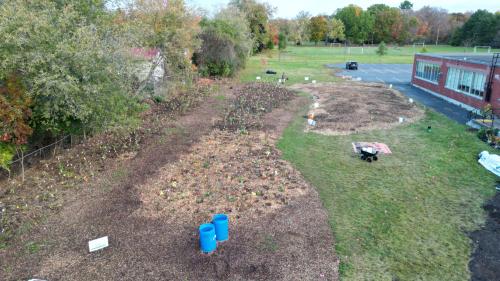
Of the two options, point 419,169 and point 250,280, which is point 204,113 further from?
point 250,280

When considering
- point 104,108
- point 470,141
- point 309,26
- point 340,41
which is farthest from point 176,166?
point 340,41

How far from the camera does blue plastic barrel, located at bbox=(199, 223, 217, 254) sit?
7.33 metres

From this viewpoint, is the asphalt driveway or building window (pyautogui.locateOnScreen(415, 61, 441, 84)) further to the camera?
building window (pyautogui.locateOnScreen(415, 61, 441, 84))

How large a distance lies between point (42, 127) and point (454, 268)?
1198cm

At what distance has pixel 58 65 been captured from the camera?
962 centimetres

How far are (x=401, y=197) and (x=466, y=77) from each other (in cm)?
1627

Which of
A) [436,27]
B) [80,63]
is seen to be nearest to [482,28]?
[436,27]

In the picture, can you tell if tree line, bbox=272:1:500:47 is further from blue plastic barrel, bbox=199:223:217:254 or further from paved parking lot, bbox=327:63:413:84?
blue plastic barrel, bbox=199:223:217:254

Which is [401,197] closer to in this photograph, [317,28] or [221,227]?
[221,227]

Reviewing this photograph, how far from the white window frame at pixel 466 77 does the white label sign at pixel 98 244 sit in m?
21.3

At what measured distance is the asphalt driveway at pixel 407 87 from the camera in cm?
2106

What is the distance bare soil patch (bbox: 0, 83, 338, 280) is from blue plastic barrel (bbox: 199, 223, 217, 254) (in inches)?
7.4

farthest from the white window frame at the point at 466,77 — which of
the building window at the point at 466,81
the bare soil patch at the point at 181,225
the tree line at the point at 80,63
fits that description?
the tree line at the point at 80,63

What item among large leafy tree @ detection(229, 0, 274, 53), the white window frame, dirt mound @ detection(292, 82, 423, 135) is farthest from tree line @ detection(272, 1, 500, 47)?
the white window frame
